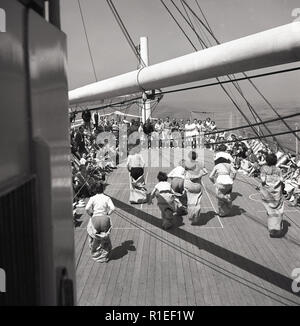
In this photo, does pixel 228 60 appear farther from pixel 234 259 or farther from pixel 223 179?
pixel 223 179

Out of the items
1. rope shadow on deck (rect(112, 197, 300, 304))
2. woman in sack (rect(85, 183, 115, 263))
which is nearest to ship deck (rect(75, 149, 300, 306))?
rope shadow on deck (rect(112, 197, 300, 304))

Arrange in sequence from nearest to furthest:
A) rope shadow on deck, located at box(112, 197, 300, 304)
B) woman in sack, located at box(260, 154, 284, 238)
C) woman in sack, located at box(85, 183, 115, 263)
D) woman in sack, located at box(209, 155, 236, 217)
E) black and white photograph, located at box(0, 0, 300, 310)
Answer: black and white photograph, located at box(0, 0, 300, 310) < rope shadow on deck, located at box(112, 197, 300, 304) < woman in sack, located at box(85, 183, 115, 263) < woman in sack, located at box(260, 154, 284, 238) < woman in sack, located at box(209, 155, 236, 217)

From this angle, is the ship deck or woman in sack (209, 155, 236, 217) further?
woman in sack (209, 155, 236, 217)

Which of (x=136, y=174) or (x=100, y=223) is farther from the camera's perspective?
(x=136, y=174)

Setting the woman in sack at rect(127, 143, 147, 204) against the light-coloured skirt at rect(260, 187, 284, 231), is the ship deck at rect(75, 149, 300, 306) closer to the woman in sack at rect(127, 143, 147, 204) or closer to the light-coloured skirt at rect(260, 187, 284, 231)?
the light-coloured skirt at rect(260, 187, 284, 231)

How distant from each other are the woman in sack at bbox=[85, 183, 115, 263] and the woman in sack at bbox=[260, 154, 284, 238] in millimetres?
2962

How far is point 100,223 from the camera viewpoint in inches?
256

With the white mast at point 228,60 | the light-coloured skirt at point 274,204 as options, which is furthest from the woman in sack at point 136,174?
the white mast at point 228,60

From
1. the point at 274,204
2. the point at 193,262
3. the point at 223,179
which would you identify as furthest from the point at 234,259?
the point at 223,179

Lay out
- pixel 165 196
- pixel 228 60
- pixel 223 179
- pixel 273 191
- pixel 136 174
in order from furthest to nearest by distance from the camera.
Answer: pixel 136 174 < pixel 223 179 < pixel 165 196 < pixel 273 191 < pixel 228 60

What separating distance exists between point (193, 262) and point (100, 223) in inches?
65.9

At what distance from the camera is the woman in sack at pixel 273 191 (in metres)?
7.35

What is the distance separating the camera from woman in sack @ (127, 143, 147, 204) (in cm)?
1038

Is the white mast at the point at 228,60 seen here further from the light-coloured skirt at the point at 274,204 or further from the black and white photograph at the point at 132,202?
the light-coloured skirt at the point at 274,204
